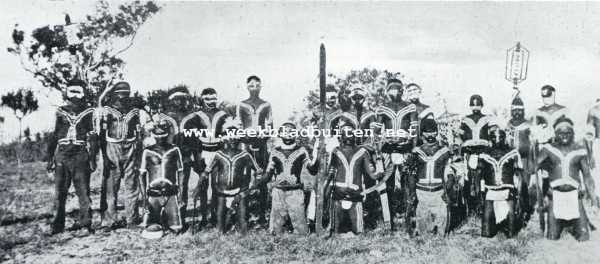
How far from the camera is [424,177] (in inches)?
266

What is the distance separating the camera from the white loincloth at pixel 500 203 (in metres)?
6.75

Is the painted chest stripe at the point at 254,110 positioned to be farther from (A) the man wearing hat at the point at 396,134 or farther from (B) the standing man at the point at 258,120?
(A) the man wearing hat at the point at 396,134

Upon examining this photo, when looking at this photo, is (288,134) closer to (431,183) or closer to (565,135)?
(431,183)

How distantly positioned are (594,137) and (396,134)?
3322 millimetres

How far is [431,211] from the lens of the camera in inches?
267

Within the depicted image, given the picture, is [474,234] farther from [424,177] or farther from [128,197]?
[128,197]

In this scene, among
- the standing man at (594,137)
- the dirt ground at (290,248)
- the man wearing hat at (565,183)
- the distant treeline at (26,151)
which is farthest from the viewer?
the distant treeline at (26,151)

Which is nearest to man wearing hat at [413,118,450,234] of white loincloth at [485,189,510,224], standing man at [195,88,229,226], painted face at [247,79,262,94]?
white loincloth at [485,189,510,224]

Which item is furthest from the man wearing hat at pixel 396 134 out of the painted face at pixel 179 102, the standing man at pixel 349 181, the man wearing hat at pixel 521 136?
the painted face at pixel 179 102

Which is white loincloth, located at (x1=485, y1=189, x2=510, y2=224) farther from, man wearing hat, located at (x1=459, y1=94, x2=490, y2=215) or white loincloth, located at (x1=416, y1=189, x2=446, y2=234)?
white loincloth, located at (x1=416, y1=189, x2=446, y2=234)

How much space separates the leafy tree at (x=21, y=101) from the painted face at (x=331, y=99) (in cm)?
576

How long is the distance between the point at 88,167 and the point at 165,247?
187 cm

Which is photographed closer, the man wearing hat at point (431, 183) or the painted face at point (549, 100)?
the man wearing hat at point (431, 183)

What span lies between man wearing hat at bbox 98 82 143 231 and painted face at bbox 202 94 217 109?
3.75 feet
